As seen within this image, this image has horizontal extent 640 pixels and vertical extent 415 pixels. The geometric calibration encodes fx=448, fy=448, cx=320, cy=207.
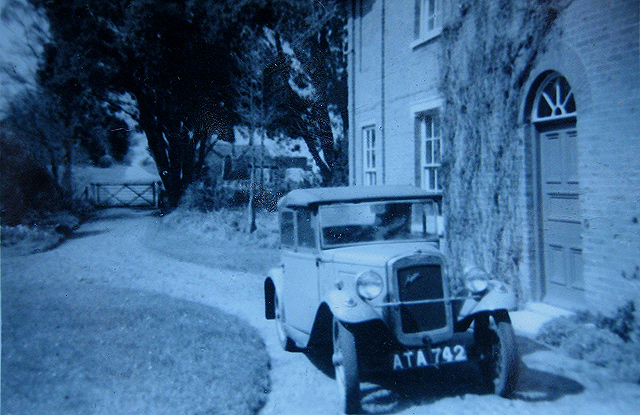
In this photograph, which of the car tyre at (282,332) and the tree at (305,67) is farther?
the tree at (305,67)

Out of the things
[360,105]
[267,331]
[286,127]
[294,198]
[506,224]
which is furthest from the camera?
[360,105]

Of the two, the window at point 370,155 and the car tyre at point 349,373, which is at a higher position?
the window at point 370,155

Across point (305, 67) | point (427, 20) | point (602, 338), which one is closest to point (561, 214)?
point (602, 338)

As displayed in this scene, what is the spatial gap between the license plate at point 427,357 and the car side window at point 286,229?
190 centimetres

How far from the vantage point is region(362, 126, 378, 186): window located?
1042 cm

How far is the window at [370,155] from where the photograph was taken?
410 inches

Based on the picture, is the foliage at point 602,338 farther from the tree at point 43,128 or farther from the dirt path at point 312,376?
the tree at point 43,128

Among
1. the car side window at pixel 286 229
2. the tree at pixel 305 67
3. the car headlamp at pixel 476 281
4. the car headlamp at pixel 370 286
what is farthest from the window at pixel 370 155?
the car headlamp at pixel 370 286

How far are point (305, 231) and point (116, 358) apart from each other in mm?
2131

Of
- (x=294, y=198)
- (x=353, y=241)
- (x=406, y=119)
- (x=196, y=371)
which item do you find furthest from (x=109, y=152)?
(x=406, y=119)

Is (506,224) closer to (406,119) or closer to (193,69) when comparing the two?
(406,119)

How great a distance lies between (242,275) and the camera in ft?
28.2

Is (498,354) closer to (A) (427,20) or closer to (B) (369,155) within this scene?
(A) (427,20)

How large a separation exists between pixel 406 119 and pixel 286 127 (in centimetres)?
277
